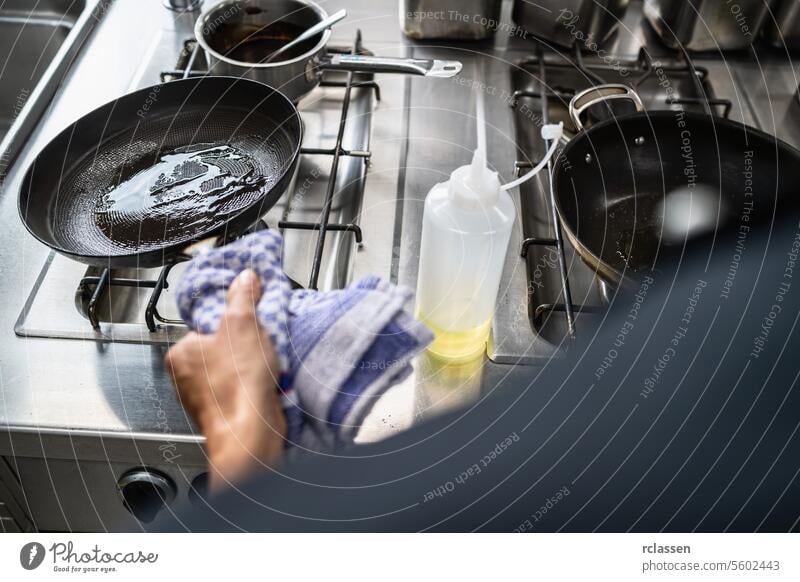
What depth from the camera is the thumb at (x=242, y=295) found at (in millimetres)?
438

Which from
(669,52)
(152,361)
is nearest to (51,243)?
(152,361)

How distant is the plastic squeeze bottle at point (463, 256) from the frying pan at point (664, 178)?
12 cm

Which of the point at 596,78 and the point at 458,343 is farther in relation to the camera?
the point at 596,78

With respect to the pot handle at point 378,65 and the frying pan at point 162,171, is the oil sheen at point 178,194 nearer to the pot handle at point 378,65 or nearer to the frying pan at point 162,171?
the frying pan at point 162,171

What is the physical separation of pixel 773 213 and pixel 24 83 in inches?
33.2

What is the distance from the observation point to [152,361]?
485mm

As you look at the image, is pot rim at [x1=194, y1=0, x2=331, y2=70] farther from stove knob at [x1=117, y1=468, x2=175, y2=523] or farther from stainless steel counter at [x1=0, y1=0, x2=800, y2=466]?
stove knob at [x1=117, y1=468, x2=175, y2=523]

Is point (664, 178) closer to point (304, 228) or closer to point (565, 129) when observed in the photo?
point (565, 129)

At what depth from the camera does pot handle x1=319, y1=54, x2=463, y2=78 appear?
61 centimetres

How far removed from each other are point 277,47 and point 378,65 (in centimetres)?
11

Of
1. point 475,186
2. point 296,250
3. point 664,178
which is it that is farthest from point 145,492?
point 664,178

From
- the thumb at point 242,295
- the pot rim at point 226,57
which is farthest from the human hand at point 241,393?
the pot rim at point 226,57

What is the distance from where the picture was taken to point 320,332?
42 cm

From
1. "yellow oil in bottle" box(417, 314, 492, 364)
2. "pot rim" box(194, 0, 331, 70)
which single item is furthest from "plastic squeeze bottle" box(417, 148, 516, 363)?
"pot rim" box(194, 0, 331, 70)
